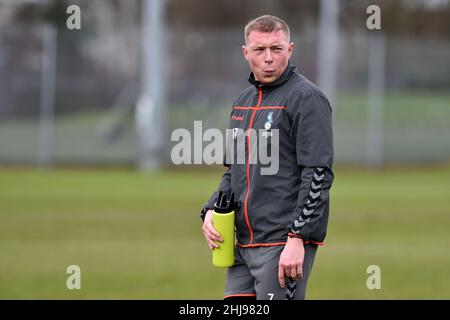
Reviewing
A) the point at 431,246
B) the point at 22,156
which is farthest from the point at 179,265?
the point at 22,156

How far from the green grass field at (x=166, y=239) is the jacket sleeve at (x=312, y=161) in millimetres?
4269

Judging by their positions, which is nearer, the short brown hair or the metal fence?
the short brown hair

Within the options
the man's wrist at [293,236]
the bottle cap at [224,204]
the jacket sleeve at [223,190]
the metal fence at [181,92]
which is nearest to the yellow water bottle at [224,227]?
the bottle cap at [224,204]

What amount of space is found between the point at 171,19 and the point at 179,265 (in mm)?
32251

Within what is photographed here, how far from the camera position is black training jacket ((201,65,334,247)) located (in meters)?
5.31

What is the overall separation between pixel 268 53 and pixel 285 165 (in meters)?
0.61

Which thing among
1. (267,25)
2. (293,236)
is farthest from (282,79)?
(293,236)

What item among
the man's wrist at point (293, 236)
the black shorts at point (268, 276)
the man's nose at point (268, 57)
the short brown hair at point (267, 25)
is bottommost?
the black shorts at point (268, 276)

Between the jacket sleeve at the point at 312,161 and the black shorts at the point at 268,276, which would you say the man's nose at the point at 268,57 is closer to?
the jacket sleeve at the point at 312,161

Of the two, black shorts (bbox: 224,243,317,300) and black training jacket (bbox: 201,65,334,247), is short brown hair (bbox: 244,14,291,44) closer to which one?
black training jacket (bbox: 201,65,334,247)

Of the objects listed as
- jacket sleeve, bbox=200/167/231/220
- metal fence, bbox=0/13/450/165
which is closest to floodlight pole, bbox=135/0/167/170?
metal fence, bbox=0/13/450/165

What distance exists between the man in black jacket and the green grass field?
12.9 feet

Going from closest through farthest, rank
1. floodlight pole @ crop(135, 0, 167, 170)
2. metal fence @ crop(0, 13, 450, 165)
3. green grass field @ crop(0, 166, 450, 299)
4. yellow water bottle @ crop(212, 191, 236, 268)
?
yellow water bottle @ crop(212, 191, 236, 268)
green grass field @ crop(0, 166, 450, 299)
floodlight pole @ crop(135, 0, 167, 170)
metal fence @ crop(0, 13, 450, 165)

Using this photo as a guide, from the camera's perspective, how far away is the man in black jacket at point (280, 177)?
5.30 m
